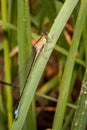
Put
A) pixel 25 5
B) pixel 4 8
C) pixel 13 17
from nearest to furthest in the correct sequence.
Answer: pixel 25 5 → pixel 4 8 → pixel 13 17

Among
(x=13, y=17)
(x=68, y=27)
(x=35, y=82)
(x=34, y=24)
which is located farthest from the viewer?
(x=68, y=27)

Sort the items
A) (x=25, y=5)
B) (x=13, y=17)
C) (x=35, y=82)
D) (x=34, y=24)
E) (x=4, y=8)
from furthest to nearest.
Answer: (x=34, y=24) < (x=13, y=17) < (x=4, y=8) < (x=25, y=5) < (x=35, y=82)

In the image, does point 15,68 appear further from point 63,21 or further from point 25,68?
point 63,21

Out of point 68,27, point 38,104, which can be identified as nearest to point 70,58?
point 68,27

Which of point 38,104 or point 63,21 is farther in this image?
point 38,104

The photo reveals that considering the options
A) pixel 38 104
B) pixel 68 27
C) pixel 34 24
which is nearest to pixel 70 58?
pixel 34 24

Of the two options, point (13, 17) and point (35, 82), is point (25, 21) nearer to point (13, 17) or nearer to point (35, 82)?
point (35, 82)

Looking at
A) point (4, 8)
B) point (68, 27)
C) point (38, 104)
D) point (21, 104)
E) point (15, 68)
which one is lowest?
point (38, 104)

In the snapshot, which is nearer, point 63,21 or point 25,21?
point 63,21

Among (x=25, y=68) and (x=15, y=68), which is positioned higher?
(x=25, y=68)
